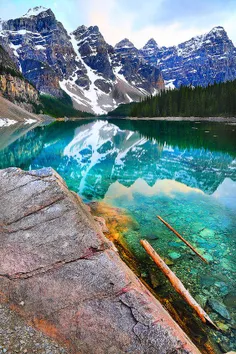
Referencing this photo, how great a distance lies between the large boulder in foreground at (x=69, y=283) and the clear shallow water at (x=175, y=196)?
2319 mm

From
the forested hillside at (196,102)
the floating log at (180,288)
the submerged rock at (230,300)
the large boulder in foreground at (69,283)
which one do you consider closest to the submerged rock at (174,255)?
the floating log at (180,288)

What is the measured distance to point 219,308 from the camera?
7.57 meters

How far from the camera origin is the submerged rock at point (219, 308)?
7319 millimetres

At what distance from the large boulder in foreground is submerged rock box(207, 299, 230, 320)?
8.27 ft

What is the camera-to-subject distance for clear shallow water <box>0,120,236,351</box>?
29.7 feet

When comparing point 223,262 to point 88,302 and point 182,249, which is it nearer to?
point 182,249

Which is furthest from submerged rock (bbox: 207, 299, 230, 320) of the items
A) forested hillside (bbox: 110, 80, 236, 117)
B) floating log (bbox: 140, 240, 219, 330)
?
forested hillside (bbox: 110, 80, 236, 117)

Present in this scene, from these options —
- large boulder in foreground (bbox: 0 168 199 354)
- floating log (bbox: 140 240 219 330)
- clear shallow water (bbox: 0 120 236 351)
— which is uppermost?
large boulder in foreground (bbox: 0 168 199 354)

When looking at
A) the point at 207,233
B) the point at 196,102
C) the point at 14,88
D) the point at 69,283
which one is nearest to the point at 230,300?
the point at 207,233

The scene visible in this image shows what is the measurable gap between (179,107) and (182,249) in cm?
13968

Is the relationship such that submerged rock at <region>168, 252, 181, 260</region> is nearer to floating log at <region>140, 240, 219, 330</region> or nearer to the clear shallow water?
the clear shallow water

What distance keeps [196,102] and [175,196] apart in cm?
12023

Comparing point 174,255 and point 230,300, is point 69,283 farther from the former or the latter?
point 174,255

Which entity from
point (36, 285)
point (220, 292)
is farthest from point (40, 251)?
point (220, 292)
